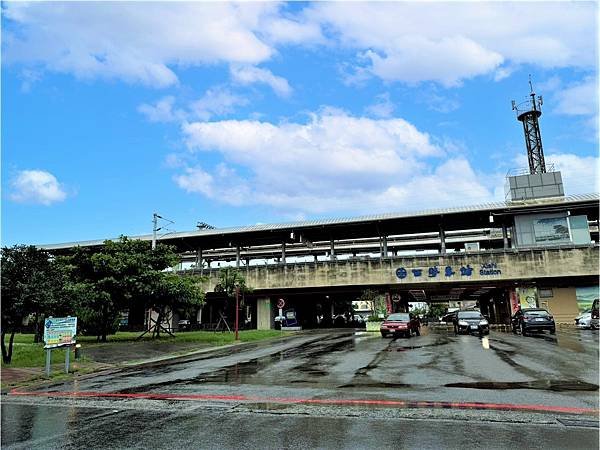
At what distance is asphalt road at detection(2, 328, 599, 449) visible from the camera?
6.28m

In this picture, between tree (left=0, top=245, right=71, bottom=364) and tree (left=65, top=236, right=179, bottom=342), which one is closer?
tree (left=0, top=245, right=71, bottom=364)

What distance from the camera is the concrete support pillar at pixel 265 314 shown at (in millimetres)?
46206

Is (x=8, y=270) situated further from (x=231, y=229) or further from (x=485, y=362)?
(x=231, y=229)

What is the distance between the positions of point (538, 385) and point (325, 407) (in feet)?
16.9

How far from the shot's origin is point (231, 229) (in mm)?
46250

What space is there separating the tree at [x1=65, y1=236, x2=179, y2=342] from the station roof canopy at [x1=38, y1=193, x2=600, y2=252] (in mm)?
18952

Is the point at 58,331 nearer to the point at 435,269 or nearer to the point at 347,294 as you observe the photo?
the point at 435,269

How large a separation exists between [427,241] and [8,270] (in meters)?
48.4

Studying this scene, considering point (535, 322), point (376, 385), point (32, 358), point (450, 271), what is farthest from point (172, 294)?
point (450, 271)

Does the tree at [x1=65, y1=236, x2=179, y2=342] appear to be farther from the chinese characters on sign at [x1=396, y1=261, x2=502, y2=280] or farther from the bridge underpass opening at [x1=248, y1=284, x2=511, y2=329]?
the chinese characters on sign at [x1=396, y1=261, x2=502, y2=280]

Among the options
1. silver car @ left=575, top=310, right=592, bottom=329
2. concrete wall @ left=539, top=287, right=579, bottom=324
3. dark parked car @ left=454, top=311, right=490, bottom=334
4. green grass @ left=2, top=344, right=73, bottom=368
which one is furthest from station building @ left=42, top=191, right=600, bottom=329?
green grass @ left=2, top=344, right=73, bottom=368

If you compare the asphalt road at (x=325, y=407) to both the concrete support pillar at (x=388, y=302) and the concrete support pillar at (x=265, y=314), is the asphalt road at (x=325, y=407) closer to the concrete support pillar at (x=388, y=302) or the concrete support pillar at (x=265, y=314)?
the concrete support pillar at (x=388, y=302)

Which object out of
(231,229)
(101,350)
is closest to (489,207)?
(231,229)

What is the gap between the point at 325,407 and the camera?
8.28m
